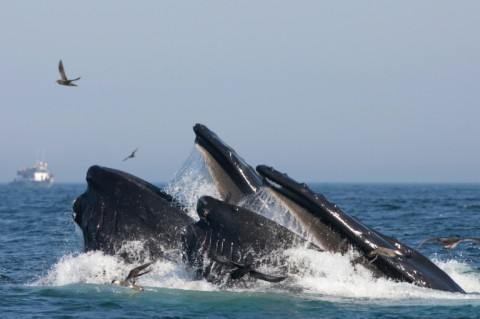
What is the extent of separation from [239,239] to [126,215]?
2.21m

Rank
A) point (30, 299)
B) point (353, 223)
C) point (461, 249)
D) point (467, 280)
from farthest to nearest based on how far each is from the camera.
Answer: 1. point (461, 249)
2. point (467, 280)
3. point (30, 299)
4. point (353, 223)

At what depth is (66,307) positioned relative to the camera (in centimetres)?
1430

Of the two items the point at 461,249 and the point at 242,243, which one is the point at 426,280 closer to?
the point at 242,243

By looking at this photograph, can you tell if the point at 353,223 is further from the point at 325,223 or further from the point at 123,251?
the point at 123,251

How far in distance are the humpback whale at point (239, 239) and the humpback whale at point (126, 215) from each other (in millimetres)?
1382

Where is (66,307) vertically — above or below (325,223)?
below

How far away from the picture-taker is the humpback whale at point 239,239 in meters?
13.8

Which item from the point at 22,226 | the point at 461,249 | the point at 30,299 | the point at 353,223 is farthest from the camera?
the point at 22,226

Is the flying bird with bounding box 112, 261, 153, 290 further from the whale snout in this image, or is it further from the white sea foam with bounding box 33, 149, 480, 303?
→ the whale snout

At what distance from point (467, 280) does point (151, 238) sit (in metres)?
5.72

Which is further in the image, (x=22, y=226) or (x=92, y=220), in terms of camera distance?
(x=22, y=226)

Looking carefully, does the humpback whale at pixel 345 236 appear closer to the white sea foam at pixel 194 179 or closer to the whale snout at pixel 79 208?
the white sea foam at pixel 194 179

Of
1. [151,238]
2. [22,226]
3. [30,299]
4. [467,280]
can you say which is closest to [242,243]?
[151,238]

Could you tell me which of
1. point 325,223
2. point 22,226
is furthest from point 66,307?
point 22,226
